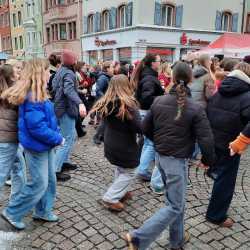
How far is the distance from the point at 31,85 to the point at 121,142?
48.6 inches

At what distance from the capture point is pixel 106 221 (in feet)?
12.2

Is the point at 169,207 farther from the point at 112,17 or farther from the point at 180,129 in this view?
the point at 112,17

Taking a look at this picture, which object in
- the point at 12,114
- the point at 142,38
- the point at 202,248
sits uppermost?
the point at 142,38

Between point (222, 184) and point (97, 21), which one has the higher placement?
point (97, 21)

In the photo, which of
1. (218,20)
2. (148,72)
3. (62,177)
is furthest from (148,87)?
(218,20)

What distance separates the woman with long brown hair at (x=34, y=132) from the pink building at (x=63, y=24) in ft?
88.5

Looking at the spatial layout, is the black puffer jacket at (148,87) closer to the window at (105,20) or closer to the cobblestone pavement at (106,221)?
the cobblestone pavement at (106,221)

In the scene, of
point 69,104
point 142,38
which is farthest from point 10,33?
point 69,104

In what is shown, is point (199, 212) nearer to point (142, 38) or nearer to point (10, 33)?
point (142, 38)

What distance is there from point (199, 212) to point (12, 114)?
2.48 metres

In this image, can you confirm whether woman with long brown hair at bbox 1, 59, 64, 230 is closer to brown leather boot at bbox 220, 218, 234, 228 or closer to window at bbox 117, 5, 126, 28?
brown leather boot at bbox 220, 218, 234, 228

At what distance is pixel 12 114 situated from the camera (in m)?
3.32

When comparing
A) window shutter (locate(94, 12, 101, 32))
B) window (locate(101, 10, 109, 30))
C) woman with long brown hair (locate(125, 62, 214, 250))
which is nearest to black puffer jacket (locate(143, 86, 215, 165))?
woman with long brown hair (locate(125, 62, 214, 250))

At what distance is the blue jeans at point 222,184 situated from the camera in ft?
11.3
